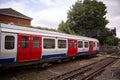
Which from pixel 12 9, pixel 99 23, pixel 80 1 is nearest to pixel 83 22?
pixel 99 23

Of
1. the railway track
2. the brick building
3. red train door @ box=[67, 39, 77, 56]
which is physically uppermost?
the brick building

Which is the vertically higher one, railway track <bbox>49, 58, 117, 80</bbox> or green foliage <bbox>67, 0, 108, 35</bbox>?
green foliage <bbox>67, 0, 108, 35</bbox>

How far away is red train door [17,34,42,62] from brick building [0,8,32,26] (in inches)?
987

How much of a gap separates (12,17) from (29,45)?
28.2 metres

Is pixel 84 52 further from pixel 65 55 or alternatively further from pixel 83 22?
pixel 83 22

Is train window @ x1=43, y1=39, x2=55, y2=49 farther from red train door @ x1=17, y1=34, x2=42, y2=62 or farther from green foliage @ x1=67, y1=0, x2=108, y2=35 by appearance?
green foliage @ x1=67, y1=0, x2=108, y2=35

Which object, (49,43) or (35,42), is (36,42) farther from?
(49,43)

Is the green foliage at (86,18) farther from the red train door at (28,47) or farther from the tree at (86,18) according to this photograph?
the red train door at (28,47)

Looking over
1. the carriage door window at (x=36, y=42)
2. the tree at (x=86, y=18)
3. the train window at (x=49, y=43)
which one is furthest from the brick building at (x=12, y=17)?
the carriage door window at (x=36, y=42)

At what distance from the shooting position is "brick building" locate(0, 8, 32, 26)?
36.0 m

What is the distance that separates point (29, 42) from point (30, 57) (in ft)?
3.39

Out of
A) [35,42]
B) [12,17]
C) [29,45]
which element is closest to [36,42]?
[35,42]

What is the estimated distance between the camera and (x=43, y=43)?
43.1 ft

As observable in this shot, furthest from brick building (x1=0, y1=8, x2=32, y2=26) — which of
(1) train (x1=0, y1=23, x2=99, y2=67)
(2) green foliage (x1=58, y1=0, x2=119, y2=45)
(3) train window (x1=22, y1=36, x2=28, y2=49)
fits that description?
(3) train window (x1=22, y1=36, x2=28, y2=49)
